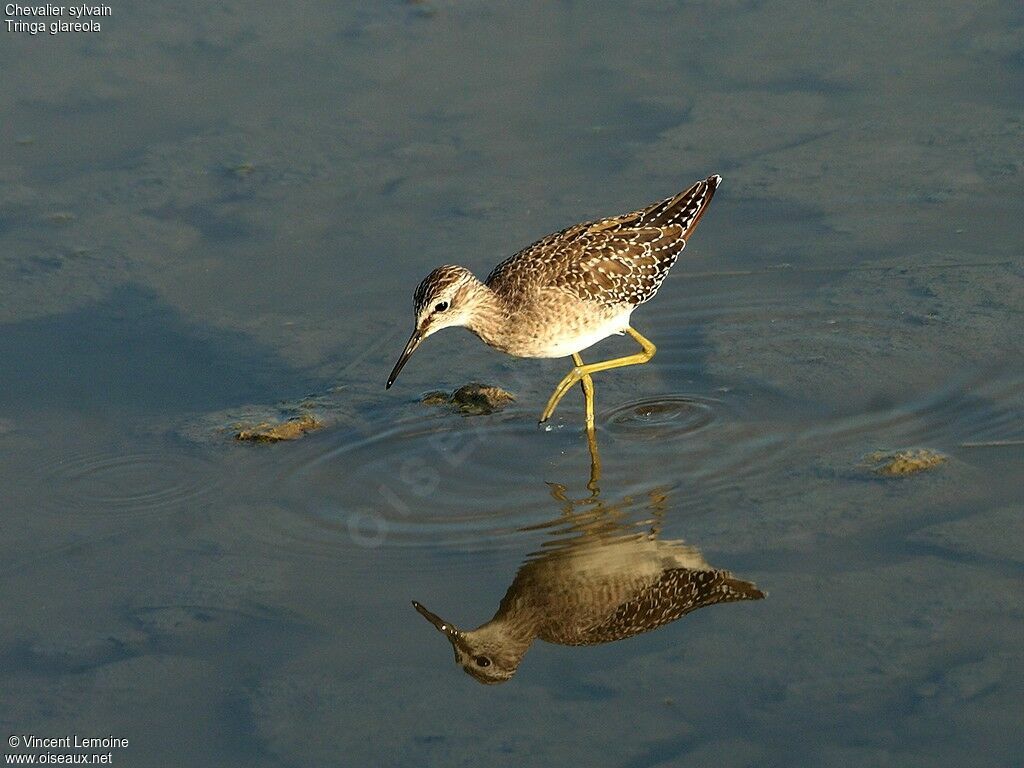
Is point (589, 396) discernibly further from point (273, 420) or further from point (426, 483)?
point (273, 420)

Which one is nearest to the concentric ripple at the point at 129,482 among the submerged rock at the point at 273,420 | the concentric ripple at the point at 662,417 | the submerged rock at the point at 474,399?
the submerged rock at the point at 273,420

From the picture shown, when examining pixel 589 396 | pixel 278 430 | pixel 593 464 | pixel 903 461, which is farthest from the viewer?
pixel 589 396

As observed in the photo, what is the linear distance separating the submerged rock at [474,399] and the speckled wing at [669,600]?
2.23 m

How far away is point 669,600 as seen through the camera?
298 inches

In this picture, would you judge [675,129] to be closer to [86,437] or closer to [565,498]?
[565,498]

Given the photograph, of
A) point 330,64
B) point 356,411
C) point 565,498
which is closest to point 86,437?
point 356,411

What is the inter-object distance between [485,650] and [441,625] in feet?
1.18

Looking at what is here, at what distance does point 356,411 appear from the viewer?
380 inches

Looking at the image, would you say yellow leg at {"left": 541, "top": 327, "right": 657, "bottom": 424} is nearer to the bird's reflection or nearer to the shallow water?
the shallow water

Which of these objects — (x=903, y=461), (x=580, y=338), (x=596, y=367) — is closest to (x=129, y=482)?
(x=580, y=338)

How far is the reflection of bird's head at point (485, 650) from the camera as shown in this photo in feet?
23.2

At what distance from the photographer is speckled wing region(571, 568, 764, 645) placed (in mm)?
7375

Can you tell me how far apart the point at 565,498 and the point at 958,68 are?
640 cm

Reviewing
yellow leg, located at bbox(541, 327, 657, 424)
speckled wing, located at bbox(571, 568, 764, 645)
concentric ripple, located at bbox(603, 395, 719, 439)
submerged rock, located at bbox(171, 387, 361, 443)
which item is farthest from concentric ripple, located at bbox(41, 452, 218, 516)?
speckled wing, located at bbox(571, 568, 764, 645)
